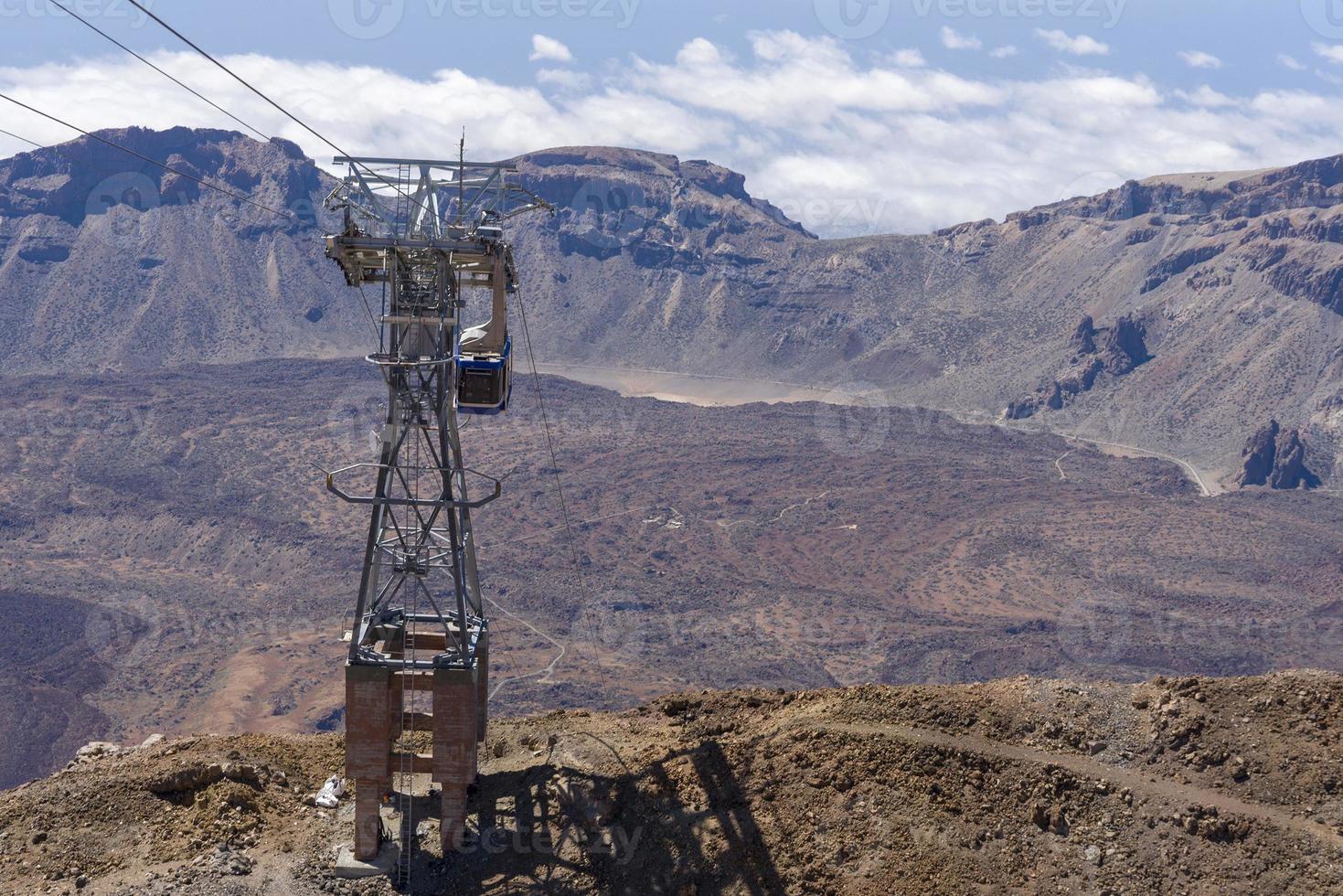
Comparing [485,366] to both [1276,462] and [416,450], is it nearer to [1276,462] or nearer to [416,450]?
[416,450]

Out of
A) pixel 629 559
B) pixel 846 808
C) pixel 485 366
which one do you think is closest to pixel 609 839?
pixel 846 808

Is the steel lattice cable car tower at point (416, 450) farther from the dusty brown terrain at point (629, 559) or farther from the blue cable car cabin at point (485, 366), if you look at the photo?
the dusty brown terrain at point (629, 559)

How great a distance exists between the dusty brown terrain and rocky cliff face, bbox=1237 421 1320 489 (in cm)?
403

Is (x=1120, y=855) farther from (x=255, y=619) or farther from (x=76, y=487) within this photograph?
(x=76, y=487)

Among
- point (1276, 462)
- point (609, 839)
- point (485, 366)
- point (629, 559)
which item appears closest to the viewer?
point (609, 839)

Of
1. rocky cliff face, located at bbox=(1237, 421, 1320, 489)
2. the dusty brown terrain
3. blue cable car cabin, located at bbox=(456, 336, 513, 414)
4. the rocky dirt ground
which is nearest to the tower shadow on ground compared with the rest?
the rocky dirt ground

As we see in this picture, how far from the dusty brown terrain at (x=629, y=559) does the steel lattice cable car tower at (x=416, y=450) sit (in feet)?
208

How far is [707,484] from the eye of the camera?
15950cm

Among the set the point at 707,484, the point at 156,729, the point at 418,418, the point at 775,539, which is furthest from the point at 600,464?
the point at 418,418

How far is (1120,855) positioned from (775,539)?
119856 mm

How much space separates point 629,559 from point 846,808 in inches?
4380

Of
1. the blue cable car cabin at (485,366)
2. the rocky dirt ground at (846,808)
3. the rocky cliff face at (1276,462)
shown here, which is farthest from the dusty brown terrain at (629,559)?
the blue cable car cabin at (485,366)

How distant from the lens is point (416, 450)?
26719 millimetres

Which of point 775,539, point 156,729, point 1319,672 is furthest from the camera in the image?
point 775,539
